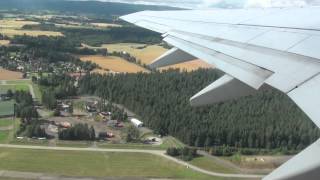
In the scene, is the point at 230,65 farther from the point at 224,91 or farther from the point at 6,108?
the point at 6,108

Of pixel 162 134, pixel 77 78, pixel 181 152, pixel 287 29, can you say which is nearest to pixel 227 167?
pixel 181 152

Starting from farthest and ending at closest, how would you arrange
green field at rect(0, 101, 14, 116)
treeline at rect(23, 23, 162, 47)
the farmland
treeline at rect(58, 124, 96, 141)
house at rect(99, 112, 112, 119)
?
treeline at rect(23, 23, 162, 47), the farmland, green field at rect(0, 101, 14, 116), house at rect(99, 112, 112, 119), treeline at rect(58, 124, 96, 141)

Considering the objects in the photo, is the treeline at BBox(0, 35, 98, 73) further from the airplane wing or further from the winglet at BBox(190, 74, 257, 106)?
the winglet at BBox(190, 74, 257, 106)

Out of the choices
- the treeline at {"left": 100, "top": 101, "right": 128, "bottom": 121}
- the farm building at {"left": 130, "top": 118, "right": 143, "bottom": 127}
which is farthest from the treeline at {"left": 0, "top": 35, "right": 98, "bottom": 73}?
the farm building at {"left": 130, "top": 118, "right": 143, "bottom": 127}

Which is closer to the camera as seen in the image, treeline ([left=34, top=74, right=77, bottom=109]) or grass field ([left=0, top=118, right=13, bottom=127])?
grass field ([left=0, top=118, right=13, bottom=127])

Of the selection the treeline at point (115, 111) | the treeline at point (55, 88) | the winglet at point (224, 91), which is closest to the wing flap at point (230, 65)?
the winglet at point (224, 91)
